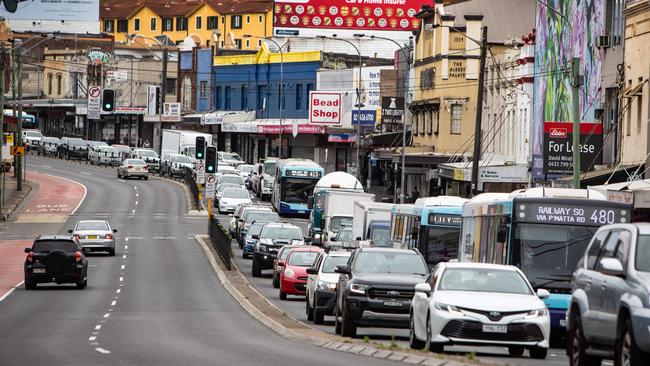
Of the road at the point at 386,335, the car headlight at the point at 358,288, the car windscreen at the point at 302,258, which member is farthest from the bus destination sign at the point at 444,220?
the car headlight at the point at 358,288

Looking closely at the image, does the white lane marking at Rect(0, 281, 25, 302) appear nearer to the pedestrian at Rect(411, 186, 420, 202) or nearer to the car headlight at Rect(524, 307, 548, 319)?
the car headlight at Rect(524, 307, 548, 319)

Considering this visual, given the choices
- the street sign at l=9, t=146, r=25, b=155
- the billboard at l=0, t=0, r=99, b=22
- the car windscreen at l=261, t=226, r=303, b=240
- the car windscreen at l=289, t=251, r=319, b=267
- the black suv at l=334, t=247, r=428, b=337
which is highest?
the billboard at l=0, t=0, r=99, b=22

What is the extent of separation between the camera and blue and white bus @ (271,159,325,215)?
82312 mm

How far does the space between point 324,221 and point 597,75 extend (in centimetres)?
1555

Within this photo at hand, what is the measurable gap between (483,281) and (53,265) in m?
23.2

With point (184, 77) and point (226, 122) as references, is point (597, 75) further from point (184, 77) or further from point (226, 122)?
point (184, 77)

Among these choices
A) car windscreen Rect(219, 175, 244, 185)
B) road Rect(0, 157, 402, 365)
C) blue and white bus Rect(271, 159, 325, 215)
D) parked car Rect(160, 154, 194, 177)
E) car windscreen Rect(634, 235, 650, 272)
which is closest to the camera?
car windscreen Rect(634, 235, 650, 272)

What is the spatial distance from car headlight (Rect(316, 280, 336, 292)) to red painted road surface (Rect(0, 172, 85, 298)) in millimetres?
12817

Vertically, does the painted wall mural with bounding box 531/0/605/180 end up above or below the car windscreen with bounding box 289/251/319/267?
above

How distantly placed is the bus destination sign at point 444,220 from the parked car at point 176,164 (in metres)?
69.7

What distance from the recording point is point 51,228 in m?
71.9

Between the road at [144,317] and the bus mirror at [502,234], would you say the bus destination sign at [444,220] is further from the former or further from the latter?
the bus mirror at [502,234]

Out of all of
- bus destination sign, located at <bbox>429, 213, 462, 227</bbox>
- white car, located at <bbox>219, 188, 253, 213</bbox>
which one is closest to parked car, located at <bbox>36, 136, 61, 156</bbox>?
white car, located at <bbox>219, 188, 253, 213</bbox>

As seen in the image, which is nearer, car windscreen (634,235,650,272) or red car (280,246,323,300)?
car windscreen (634,235,650,272)
